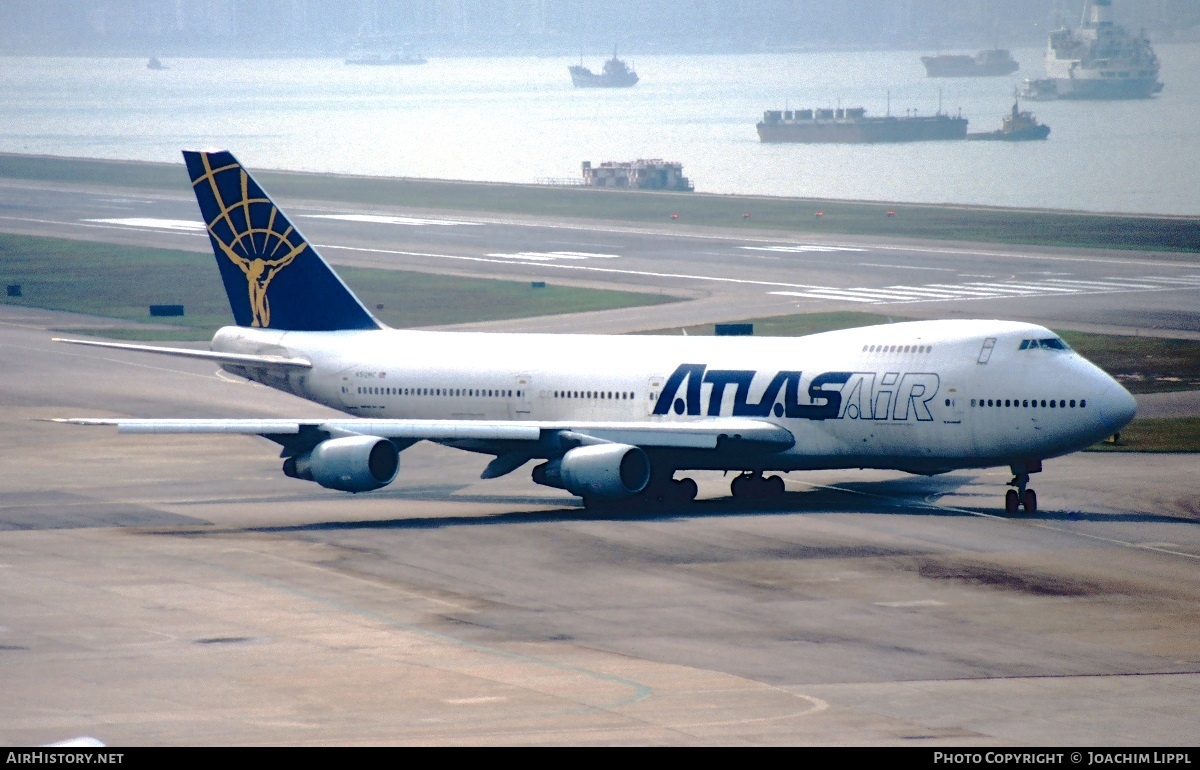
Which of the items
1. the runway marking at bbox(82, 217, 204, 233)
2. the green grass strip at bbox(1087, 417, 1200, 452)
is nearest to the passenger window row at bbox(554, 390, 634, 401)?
the green grass strip at bbox(1087, 417, 1200, 452)

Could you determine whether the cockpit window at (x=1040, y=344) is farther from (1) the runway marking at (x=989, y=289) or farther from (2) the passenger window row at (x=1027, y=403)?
(1) the runway marking at (x=989, y=289)

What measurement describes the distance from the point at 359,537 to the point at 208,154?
1892cm

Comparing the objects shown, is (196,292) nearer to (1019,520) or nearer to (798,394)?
(798,394)

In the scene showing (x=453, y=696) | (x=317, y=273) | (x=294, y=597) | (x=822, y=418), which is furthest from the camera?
(x=317, y=273)

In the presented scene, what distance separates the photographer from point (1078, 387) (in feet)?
167

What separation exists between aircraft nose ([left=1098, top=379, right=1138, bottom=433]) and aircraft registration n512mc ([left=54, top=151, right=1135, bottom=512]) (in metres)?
0.04

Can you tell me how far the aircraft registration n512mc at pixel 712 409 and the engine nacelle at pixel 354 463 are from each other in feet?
0.15

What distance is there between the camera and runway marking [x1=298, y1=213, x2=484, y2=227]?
162m

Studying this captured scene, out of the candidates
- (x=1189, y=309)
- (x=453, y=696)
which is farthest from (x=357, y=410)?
(x=1189, y=309)

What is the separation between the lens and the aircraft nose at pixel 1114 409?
166 feet

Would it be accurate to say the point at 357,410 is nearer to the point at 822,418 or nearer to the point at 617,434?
the point at 617,434

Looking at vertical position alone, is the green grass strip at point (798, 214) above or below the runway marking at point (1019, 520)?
above

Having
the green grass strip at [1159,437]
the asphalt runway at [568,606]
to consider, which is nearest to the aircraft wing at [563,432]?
the asphalt runway at [568,606]
